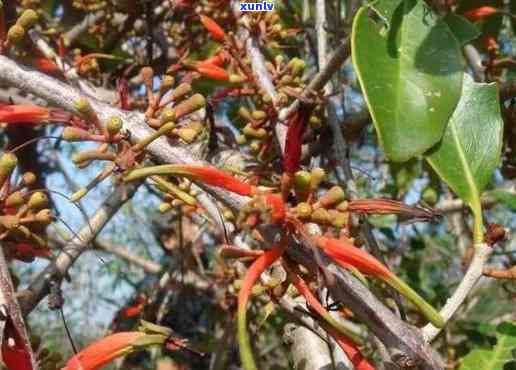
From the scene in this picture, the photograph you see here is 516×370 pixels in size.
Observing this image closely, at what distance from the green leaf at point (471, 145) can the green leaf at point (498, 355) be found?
0.34 meters

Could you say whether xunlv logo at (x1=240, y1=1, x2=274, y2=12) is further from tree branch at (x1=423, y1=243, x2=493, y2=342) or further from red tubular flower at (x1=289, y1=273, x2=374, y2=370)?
red tubular flower at (x1=289, y1=273, x2=374, y2=370)

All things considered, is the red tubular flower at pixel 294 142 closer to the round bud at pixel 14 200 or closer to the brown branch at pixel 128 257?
the round bud at pixel 14 200

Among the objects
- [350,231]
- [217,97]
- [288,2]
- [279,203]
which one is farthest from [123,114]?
[288,2]

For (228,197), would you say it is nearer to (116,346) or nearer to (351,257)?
(351,257)

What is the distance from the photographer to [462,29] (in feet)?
5.24

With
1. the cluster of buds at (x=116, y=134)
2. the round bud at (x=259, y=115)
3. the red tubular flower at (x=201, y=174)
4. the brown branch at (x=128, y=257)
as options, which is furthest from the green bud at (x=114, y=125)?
the brown branch at (x=128, y=257)

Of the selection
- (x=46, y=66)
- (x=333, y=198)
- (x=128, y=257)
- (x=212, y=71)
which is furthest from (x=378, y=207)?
(x=128, y=257)

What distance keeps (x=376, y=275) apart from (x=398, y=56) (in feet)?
1.74

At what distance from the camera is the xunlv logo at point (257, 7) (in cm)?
203

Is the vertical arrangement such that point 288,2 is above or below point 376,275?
above

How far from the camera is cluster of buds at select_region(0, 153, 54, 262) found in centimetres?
121

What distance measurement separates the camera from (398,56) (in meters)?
1.34

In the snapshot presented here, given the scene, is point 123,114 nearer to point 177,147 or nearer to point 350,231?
point 177,147

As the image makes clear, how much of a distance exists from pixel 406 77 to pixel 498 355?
613mm
